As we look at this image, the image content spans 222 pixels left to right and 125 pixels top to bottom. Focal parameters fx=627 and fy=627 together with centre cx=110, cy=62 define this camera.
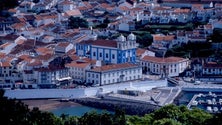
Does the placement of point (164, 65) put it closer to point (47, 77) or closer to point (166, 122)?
point (47, 77)

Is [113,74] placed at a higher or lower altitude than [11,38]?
lower

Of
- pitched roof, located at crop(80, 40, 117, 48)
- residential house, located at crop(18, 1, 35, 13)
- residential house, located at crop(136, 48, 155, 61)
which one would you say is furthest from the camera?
residential house, located at crop(18, 1, 35, 13)

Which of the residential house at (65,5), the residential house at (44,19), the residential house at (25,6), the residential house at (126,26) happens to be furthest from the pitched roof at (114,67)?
the residential house at (25,6)

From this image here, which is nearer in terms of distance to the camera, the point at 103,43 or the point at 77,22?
the point at 103,43

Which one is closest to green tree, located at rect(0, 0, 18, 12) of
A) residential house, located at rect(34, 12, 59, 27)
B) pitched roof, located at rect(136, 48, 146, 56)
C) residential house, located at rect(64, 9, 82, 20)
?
residential house, located at rect(34, 12, 59, 27)

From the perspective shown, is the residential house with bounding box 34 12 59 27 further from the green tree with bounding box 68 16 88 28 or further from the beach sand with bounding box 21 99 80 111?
the beach sand with bounding box 21 99 80 111

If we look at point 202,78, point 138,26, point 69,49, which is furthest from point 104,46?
point 138,26

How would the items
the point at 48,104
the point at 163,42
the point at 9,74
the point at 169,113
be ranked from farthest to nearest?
the point at 163,42 → the point at 9,74 → the point at 48,104 → the point at 169,113

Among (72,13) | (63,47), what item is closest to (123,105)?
(63,47)
